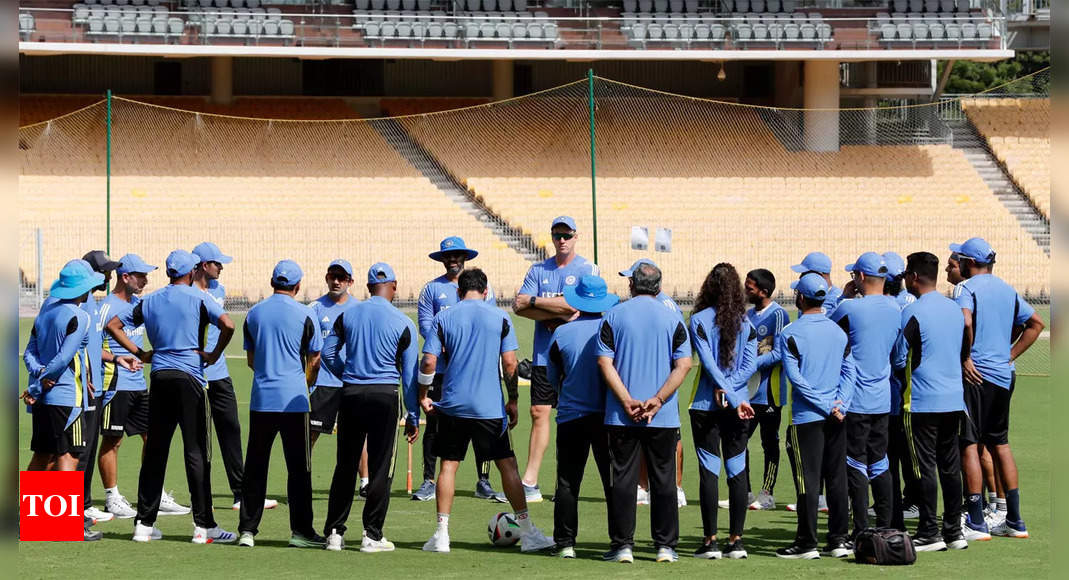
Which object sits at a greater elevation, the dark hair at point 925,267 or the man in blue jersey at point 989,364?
the dark hair at point 925,267

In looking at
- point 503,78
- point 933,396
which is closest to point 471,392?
point 933,396

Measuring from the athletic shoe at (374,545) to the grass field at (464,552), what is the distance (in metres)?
0.08

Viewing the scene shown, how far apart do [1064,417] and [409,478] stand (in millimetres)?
8113

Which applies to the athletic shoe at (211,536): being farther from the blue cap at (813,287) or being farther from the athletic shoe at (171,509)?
the blue cap at (813,287)

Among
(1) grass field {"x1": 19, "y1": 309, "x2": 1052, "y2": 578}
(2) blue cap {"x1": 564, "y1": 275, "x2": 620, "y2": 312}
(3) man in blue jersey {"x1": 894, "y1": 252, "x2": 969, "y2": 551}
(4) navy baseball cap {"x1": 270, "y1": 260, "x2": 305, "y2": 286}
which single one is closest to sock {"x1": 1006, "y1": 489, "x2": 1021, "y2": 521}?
(1) grass field {"x1": 19, "y1": 309, "x2": 1052, "y2": 578}

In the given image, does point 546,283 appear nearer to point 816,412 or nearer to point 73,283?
point 816,412

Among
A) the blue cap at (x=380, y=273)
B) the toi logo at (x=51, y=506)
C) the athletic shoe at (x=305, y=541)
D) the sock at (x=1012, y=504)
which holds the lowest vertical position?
the athletic shoe at (x=305, y=541)

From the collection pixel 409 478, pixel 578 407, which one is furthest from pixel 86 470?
pixel 578 407

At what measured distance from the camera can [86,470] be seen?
Answer: 9.28 m

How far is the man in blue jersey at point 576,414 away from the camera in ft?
26.9

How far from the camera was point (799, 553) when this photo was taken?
8109 millimetres

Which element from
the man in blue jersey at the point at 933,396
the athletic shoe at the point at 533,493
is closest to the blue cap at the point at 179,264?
the athletic shoe at the point at 533,493

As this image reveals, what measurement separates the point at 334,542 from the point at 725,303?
2.81m

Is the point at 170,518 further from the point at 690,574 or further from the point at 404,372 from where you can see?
the point at 690,574
